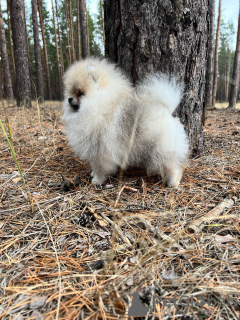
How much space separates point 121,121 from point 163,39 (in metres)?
1.07

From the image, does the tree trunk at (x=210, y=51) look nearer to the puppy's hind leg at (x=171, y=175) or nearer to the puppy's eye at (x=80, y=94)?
the puppy's hind leg at (x=171, y=175)

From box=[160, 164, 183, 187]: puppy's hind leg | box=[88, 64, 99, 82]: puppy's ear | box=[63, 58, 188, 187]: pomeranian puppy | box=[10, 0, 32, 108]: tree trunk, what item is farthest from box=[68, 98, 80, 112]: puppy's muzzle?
box=[10, 0, 32, 108]: tree trunk

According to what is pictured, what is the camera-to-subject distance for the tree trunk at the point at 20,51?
25.9 ft

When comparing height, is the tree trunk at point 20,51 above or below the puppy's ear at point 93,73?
above

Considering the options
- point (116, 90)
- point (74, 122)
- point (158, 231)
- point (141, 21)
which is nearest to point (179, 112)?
point (116, 90)

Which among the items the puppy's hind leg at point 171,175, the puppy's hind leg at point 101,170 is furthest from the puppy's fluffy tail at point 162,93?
the puppy's hind leg at point 101,170

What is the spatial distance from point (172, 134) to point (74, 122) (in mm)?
1002

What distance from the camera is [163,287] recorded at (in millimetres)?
1141

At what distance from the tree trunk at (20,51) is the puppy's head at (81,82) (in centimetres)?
640

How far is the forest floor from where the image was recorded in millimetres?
1054

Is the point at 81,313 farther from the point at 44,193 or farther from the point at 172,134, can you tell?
the point at 172,134

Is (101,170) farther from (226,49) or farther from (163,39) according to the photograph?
(226,49)

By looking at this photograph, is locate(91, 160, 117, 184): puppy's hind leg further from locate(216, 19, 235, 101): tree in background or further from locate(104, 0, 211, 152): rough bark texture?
locate(216, 19, 235, 101): tree in background

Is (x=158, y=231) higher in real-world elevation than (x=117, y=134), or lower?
lower
